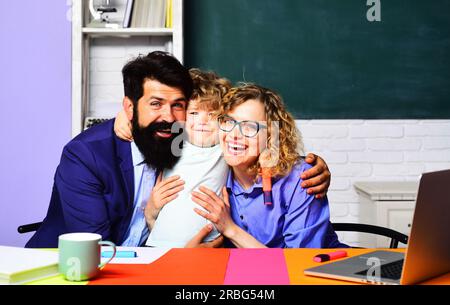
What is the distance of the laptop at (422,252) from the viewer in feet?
4.27

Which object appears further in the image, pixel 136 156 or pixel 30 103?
pixel 30 103

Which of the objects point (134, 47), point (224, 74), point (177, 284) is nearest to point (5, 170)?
point (134, 47)

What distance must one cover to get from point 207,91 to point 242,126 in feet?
0.61

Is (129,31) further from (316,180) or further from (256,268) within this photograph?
(256,268)

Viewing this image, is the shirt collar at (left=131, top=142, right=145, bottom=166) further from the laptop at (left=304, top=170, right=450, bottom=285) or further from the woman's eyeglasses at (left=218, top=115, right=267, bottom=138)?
the laptop at (left=304, top=170, right=450, bottom=285)

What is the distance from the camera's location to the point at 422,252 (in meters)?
1.36

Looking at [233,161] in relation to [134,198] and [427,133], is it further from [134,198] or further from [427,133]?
[427,133]

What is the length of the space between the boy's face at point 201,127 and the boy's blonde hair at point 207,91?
0.02 metres

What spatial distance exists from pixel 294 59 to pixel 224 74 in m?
0.41

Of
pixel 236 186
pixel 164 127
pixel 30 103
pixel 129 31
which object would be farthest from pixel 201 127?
pixel 30 103

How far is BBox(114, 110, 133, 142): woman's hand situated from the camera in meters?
2.32

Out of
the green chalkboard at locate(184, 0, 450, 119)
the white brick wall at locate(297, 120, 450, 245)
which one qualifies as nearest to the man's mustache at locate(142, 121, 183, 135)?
the green chalkboard at locate(184, 0, 450, 119)

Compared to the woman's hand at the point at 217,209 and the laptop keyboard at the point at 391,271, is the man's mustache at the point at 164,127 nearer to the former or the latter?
the woman's hand at the point at 217,209

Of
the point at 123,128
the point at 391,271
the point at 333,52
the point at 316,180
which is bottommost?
the point at 391,271
